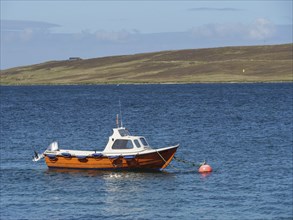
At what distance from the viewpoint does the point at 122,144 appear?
4853 cm

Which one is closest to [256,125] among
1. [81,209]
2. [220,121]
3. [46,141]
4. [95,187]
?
[220,121]

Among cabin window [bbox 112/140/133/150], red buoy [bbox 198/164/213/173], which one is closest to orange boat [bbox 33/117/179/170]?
cabin window [bbox 112/140/133/150]

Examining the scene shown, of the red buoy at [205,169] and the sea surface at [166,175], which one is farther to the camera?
the red buoy at [205,169]

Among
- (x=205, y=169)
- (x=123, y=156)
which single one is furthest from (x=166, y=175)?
(x=123, y=156)

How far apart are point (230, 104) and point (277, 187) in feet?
260

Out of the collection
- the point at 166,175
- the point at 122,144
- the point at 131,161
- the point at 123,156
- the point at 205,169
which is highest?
the point at 122,144

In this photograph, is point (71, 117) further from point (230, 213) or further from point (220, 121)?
point (230, 213)

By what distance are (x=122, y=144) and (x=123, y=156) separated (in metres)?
1.09

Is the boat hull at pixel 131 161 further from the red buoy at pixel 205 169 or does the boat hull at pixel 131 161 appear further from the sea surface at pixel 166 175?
the red buoy at pixel 205 169

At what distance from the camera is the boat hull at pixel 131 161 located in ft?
156

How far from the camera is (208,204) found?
3684 cm

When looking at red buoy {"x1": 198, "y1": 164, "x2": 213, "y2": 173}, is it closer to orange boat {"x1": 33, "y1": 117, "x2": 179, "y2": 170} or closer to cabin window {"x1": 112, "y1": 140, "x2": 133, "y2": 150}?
orange boat {"x1": 33, "y1": 117, "x2": 179, "y2": 170}

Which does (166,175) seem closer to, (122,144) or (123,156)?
(123,156)

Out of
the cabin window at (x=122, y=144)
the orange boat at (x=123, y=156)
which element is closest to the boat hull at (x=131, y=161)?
the orange boat at (x=123, y=156)
